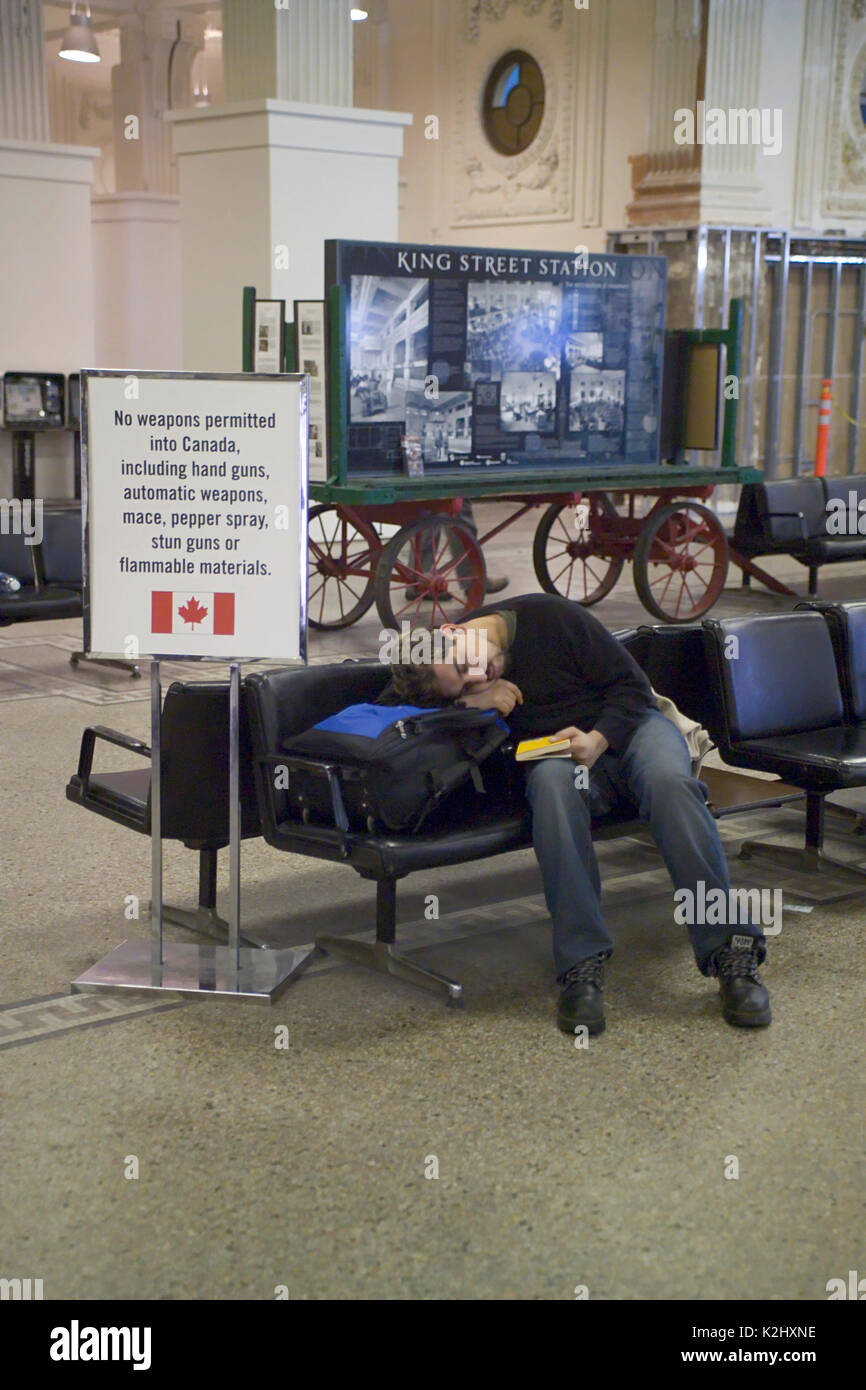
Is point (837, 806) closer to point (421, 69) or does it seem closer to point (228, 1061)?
point (228, 1061)

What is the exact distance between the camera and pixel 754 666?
16.8 ft

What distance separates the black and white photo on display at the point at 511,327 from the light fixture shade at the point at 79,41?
10.2 m

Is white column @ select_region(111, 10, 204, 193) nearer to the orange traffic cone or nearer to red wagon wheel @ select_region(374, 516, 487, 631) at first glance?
the orange traffic cone

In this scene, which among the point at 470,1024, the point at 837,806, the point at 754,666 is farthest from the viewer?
the point at 837,806

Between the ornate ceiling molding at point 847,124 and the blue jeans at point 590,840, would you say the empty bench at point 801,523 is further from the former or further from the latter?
the ornate ceiling molding at point 847,124

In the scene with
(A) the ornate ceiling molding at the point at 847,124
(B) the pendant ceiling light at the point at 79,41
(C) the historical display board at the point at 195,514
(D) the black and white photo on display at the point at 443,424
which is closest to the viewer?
(C) the historical display board at the point at 195,514

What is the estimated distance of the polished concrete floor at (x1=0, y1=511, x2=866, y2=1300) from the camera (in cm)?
295

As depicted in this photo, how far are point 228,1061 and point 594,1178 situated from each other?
0.97 m

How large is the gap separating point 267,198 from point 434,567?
12.8 ft

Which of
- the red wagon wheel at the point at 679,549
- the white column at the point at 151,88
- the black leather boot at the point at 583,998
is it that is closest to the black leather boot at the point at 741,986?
the black leather boot at the point at 583,998

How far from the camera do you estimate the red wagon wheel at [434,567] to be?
8.74 metres

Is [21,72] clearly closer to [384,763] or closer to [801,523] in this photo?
[801,523]
